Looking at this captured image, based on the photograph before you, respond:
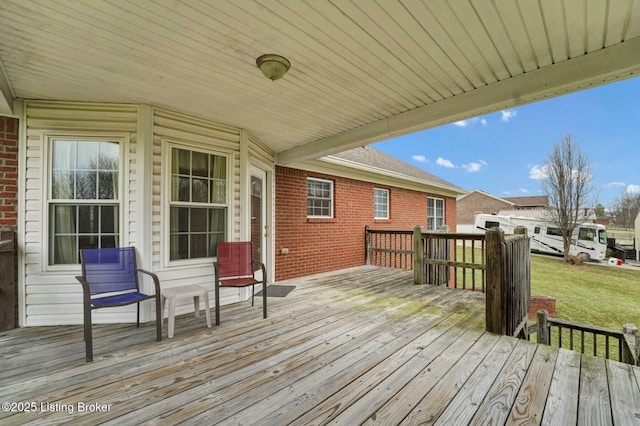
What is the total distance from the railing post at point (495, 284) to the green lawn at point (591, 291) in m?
5.58

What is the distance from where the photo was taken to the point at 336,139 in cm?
446

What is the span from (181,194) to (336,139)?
2.42 meters

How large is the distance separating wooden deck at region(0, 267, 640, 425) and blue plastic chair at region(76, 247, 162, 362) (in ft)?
1.42

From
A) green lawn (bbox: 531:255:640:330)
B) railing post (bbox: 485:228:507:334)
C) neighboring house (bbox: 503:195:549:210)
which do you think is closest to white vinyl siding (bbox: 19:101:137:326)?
railing post (bbox: 485:228:507:334)

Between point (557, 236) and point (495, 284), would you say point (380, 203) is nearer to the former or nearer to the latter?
point (495, 284)

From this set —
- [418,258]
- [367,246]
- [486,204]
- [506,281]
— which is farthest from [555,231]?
[506,281]

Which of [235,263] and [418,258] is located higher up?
[235,263]

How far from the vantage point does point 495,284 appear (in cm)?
307

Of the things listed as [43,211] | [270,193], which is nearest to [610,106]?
[270,193]

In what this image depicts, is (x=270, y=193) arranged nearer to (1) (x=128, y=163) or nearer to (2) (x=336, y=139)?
(2) (x=336, y=139)

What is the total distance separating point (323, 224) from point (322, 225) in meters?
0.04

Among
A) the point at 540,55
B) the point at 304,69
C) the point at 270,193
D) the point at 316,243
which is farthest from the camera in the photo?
the point at 316,243

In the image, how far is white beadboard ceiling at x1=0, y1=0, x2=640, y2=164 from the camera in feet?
6.00

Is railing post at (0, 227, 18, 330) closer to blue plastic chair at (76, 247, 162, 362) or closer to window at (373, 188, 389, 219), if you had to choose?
blue plastic chair at (76, 247, 162, 362)
